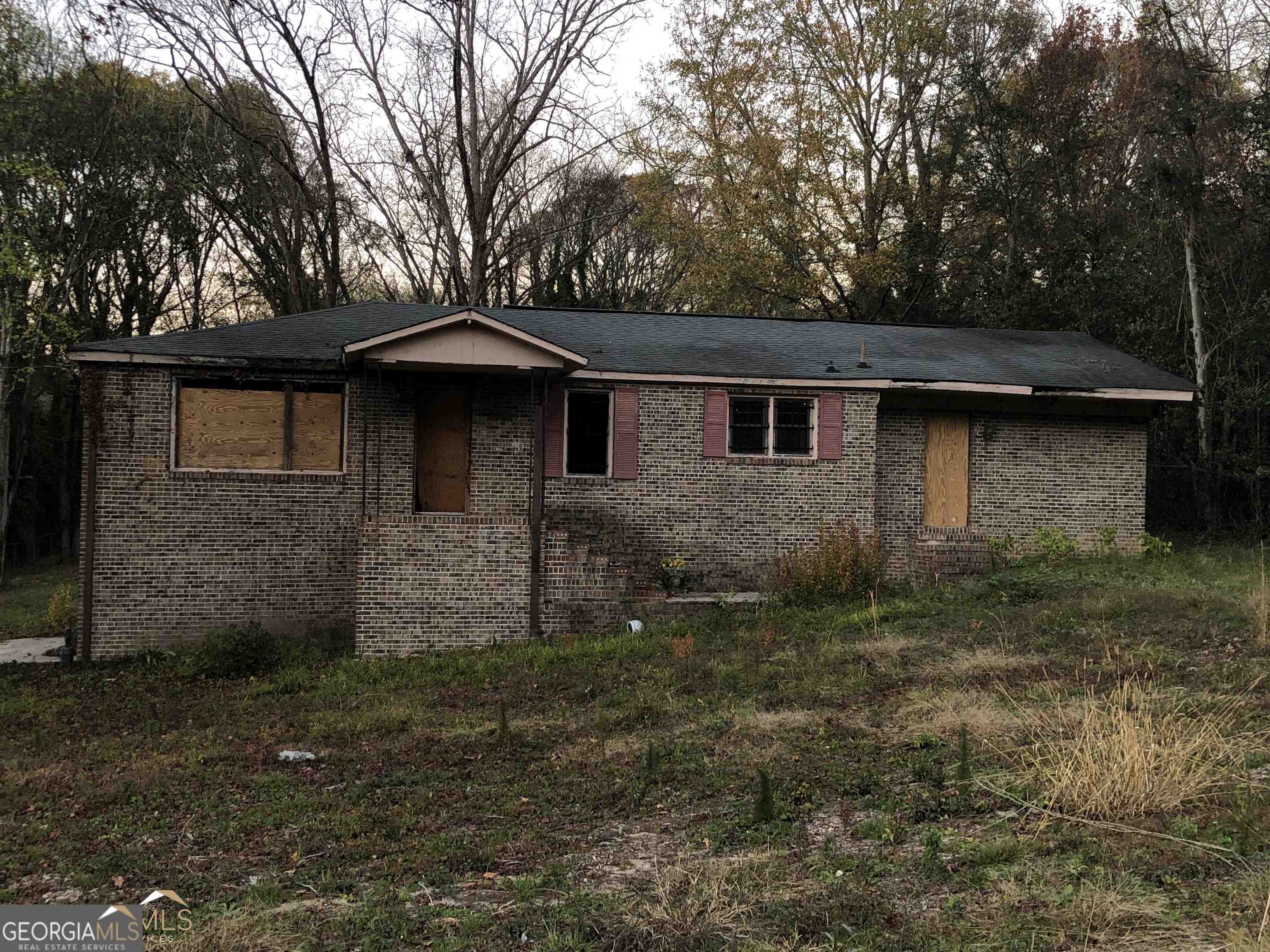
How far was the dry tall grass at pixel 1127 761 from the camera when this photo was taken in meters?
5.35

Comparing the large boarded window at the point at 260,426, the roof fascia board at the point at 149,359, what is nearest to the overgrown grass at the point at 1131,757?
the large boarded window at the point at 260,426

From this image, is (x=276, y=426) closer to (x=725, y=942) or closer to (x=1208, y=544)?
(x=725, y=942)

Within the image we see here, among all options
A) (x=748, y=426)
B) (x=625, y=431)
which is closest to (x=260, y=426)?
(x=625, y=431)

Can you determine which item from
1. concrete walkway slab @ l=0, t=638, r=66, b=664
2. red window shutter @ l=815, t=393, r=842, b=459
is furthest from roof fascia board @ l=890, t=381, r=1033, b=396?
concrete walkway slab @ l=0, t=638, r=66, b=664

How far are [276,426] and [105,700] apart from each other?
4.38 metres

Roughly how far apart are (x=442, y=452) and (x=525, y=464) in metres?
1.25

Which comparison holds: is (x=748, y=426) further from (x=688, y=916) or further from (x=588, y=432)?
(x=688, y=916)

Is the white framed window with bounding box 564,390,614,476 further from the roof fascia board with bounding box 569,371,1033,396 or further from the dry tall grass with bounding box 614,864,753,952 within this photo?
the dry tall grass with bounding box 614,864,753,952

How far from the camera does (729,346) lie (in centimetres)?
1595

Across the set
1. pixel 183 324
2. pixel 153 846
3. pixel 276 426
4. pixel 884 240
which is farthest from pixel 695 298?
pixel 153 846

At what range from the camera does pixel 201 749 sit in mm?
8281

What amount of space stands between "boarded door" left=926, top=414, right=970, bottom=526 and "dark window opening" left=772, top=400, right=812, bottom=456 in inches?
87.1

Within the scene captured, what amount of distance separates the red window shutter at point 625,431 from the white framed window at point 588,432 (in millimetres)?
146

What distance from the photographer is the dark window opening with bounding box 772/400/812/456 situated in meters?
14.7
